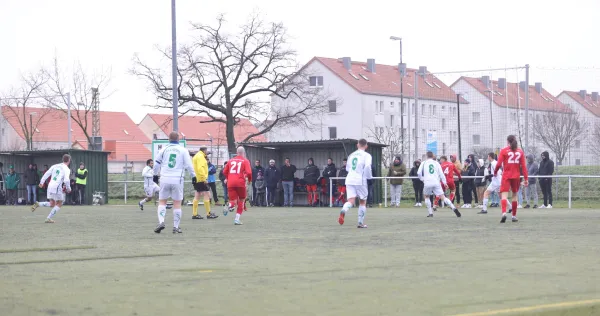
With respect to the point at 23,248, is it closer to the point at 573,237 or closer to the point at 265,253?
the point at 265,253

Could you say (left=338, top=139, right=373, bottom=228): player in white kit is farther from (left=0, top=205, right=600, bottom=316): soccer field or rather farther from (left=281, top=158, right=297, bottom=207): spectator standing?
(left=281, top=158, right=297, bottom=207): spectator standing

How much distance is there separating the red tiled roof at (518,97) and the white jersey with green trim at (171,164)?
66.9 feet

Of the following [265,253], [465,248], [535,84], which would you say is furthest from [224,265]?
[535,84]

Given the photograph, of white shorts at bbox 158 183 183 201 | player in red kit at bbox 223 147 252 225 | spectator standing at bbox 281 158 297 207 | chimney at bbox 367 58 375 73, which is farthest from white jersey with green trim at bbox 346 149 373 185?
chimney at bbox 367 58 375 73

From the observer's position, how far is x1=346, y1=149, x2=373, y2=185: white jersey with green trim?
1959 cm

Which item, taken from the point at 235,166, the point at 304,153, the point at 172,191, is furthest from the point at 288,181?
the point at 172,191

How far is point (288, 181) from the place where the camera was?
35.8 m

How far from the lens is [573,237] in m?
15.1

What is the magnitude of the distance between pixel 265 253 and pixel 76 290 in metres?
4.34

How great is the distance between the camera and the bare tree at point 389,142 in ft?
216

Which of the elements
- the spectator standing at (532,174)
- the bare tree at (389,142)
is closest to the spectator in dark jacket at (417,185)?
the spectator standing at (532,174)

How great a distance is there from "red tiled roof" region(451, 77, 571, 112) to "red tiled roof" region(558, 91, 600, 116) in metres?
0.82

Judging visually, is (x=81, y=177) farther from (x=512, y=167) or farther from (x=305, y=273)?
(x=305, y=273)

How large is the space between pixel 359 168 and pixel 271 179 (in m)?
16.1
